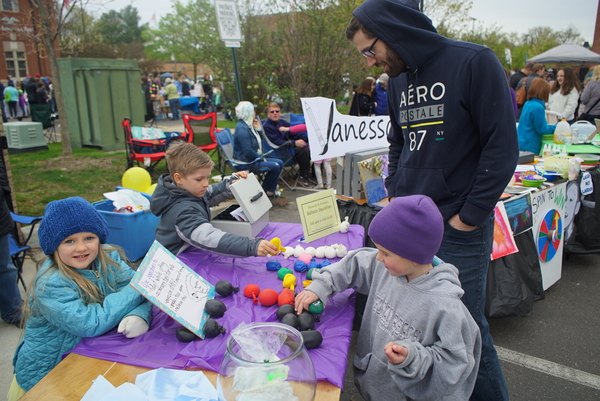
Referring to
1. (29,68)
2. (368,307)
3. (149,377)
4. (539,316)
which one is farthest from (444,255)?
(29,68)

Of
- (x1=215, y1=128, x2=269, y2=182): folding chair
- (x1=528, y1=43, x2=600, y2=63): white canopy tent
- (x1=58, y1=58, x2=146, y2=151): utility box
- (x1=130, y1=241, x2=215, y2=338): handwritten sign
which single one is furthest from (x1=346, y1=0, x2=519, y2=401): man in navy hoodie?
(x1=528, y1=43, x2=600, y2=63): white canopy tent

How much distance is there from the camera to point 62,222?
1663 mm

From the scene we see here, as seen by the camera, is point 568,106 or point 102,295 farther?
point 568,106

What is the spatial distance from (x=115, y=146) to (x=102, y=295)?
9.22 metres

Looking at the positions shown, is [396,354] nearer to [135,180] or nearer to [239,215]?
[239,215]

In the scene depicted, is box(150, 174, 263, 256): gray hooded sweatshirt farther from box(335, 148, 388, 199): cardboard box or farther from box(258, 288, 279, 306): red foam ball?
box(335, 148, 388, 199): cardboard box

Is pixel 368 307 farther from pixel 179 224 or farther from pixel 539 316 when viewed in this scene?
pixel 539 316

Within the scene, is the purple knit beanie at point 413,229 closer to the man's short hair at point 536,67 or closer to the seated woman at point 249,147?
the seated woman at point 249,147

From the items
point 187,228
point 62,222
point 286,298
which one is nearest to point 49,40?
point 187,228

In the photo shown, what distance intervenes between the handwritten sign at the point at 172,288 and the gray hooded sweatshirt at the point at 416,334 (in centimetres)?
46

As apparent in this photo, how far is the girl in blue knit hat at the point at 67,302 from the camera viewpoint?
1.56 m

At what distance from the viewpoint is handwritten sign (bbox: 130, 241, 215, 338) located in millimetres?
1543

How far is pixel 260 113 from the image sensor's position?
12203mm

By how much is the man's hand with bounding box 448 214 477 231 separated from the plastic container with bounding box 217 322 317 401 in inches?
39.9
